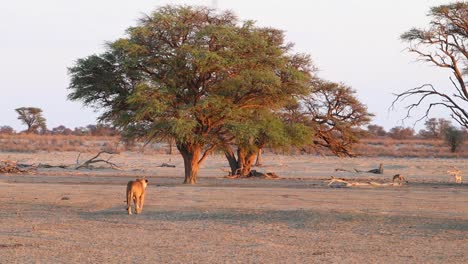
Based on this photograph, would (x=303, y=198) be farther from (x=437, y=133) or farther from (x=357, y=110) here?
(x=437, y=133)

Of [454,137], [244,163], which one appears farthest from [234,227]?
[454,137]

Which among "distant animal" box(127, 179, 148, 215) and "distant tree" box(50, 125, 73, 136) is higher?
"distant tree" box(50, 125, 73, 136)

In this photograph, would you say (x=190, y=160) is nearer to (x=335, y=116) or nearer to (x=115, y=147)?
(x=335, y=116)

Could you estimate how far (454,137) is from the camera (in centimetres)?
7994

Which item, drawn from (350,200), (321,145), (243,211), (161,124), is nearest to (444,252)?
(243,211)

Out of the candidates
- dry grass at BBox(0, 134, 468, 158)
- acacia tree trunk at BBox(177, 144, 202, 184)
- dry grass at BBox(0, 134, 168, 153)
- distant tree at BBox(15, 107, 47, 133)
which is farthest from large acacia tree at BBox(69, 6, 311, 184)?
distant tree at BBox(15, 107, 47, 133)

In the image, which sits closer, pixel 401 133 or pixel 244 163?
pixel 244 163

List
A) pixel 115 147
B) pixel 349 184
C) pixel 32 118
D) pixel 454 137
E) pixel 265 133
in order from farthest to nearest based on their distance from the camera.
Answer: pixel 32 118 < pixel 115 147 < pixel 454 137 < pixel 265 133 < pixel 349 184

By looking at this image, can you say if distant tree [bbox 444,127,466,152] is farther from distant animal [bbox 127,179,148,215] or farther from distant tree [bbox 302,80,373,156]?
distant animal [bbox 127,179,148,215]

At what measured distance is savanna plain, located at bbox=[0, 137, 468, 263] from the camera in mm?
13070

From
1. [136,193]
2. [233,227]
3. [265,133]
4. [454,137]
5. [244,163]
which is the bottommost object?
[233,227]

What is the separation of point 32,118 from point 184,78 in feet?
257

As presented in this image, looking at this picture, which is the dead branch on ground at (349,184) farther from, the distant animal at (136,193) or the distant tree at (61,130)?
the distant tree at (61,130)

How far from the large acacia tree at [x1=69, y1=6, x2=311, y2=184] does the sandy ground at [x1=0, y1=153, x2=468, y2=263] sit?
485 cm
